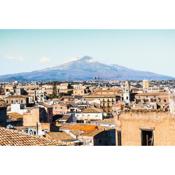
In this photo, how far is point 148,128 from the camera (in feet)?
19.9

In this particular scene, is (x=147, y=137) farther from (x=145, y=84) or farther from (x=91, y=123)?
(x=145, y=84)

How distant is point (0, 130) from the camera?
171 inches

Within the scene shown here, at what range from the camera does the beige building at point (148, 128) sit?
19.5 feet

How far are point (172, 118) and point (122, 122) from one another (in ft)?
2.41

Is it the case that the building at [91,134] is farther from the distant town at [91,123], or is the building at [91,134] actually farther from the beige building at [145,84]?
the beige building at [145,84]

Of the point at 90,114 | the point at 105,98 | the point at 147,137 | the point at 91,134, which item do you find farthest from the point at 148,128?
the point at 105,98

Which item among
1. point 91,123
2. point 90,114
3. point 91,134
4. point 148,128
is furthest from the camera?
point 90,114

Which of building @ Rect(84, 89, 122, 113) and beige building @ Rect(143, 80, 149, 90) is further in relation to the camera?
beige building @ Rect(143, 80, 149, 90)

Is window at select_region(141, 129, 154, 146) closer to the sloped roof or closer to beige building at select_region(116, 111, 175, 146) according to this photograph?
beige building at select_region(116, 111, 175, 146)

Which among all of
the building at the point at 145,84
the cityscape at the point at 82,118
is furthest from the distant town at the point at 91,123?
the building at the point at 145,84

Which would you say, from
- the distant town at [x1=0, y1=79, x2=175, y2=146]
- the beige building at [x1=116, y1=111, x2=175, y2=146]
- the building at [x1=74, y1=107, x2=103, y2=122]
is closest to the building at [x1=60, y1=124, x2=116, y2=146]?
the distant town at [x1=0, y1=79, x2=175, y2=146]

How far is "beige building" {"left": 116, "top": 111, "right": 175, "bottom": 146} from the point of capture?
5941mm
